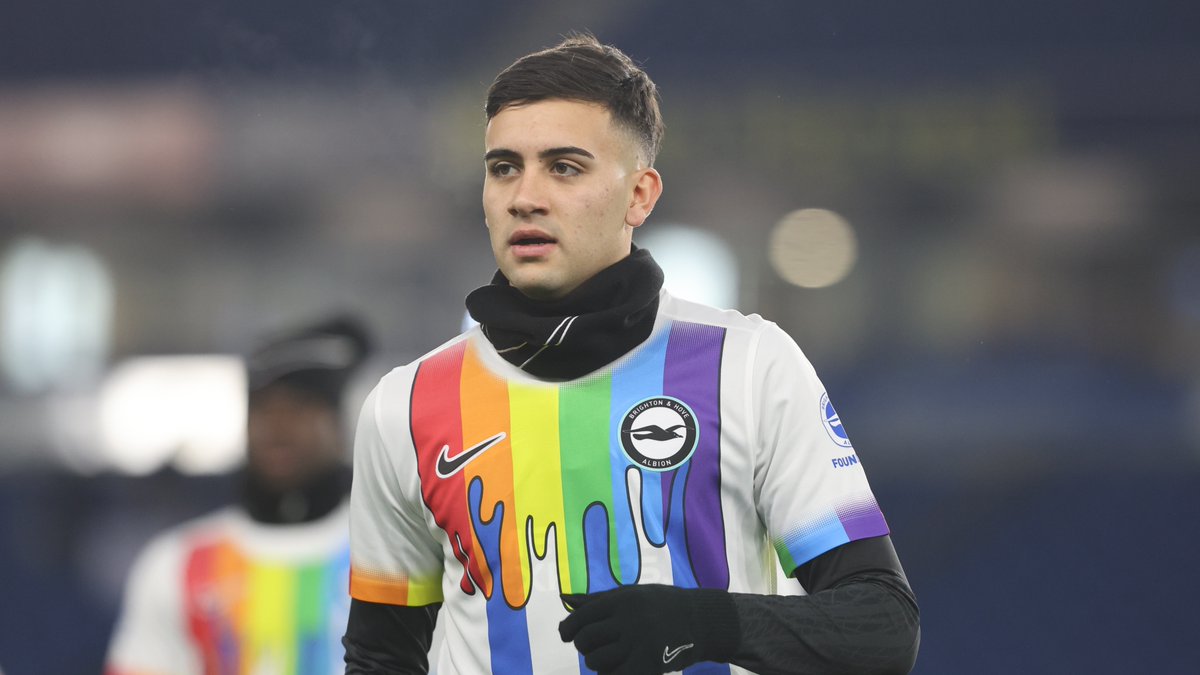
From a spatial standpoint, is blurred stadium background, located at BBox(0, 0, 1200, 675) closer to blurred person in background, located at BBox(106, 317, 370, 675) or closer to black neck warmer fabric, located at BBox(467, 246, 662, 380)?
blurred person in background, located at BBox(106, 317, 370, 675)

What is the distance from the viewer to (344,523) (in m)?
3.09

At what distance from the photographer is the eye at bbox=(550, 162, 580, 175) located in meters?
1.51

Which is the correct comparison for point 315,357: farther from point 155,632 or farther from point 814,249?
point 814,249

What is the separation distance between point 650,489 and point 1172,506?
3834mm

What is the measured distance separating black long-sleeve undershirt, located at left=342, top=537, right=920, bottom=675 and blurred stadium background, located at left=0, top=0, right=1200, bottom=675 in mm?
2936

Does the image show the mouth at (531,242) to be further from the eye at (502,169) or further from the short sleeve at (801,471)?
the short sleeve at (801,471)

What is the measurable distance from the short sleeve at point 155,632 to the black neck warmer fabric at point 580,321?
1.64m

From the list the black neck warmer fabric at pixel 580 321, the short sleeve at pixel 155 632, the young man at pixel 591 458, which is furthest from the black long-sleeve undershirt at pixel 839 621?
the short sleeve at pixel 155 632

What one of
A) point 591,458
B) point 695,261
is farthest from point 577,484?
point 695,261

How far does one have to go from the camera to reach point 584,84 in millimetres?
1534

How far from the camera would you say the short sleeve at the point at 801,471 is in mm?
1374

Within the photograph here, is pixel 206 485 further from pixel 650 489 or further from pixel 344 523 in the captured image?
pixel 650 489

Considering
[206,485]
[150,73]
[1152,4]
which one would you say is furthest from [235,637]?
[1152,4]

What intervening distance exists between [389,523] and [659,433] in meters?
0.36
